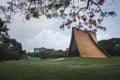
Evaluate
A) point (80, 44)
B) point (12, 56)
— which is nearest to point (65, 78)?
point (80, 44)

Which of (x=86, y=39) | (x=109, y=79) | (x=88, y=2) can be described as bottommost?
(x=109, y=79)

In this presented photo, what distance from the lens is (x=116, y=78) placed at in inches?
316

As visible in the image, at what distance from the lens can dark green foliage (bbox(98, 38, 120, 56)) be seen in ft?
201

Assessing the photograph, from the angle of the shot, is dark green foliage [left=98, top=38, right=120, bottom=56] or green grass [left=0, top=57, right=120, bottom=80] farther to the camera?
dark green foliage [left=98, top=38, right=120, bottom=56]

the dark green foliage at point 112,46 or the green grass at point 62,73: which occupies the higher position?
the dark green foliage at point 112,46

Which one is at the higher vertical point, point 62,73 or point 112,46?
point 112,46

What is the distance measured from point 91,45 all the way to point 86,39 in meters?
1.49

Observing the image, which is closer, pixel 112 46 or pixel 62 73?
pixel 62 73

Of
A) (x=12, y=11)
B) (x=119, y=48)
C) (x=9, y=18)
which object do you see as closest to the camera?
(x=12, y=11)

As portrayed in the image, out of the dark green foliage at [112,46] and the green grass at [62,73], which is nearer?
the green grass at [62,73]

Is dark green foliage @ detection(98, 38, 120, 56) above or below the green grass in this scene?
above

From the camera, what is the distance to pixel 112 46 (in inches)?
2500

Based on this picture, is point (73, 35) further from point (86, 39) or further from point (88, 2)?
point (88, 2)

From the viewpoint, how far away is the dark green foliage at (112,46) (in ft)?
201
